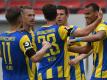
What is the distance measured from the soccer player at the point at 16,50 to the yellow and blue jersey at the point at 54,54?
60 cm

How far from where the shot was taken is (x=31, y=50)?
6.20m

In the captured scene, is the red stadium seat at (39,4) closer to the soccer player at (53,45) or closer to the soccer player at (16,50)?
the soccer player at (53,45)

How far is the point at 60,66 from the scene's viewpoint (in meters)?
7.11

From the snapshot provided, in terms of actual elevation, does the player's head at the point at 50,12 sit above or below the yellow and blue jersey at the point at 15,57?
above

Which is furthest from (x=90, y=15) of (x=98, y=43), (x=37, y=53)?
(x=37, y=53)

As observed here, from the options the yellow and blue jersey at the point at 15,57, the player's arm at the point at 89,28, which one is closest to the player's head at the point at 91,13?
the player's arm at the point at 89,28

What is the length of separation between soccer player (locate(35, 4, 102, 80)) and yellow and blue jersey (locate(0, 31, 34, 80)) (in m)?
0.59

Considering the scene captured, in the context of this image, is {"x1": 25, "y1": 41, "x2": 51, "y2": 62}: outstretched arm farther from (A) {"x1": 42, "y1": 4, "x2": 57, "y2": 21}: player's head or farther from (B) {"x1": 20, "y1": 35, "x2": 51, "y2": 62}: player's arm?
(A) {"x1": 42, "y1": 4, "x2": 57, "y2": 21}: player's head

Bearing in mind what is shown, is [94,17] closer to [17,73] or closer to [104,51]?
[104,51]

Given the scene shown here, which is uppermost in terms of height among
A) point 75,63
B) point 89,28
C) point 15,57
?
point 89,28

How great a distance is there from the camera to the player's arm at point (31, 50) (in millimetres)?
6145

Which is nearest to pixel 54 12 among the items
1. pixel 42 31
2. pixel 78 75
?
pixel 42 31

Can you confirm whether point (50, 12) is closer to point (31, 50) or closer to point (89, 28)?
point (89, 28)

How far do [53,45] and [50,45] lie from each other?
0.74m
